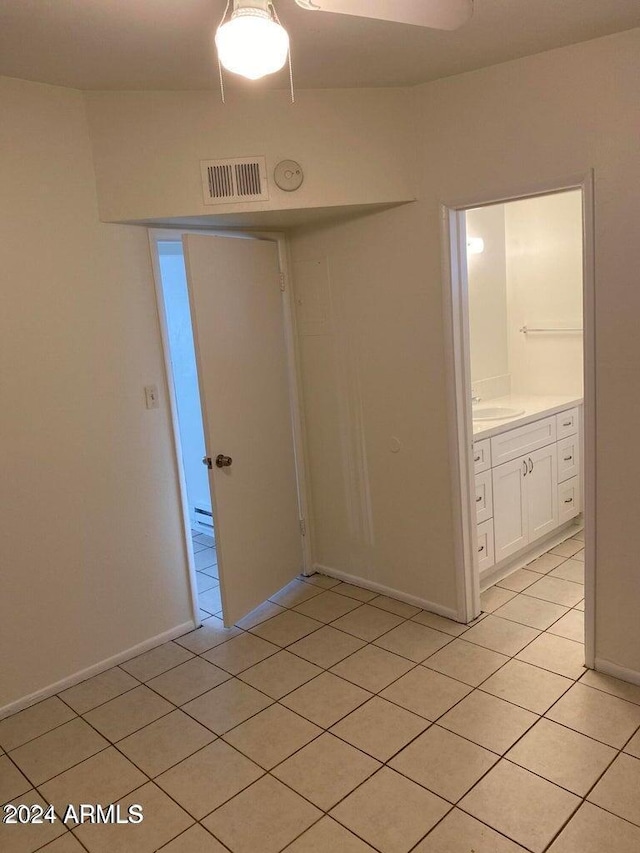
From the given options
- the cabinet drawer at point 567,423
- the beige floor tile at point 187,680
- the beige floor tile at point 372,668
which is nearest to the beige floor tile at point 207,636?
the beige floor tile at point 187,680

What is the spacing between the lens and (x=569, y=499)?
3.96 m

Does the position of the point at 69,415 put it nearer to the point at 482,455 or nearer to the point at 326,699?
the point at 326,699

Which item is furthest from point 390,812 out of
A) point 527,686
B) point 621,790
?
point 527,686

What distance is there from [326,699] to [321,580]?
114cm

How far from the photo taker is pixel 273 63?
1.55 m

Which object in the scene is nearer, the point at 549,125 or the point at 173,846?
the point at 173,846

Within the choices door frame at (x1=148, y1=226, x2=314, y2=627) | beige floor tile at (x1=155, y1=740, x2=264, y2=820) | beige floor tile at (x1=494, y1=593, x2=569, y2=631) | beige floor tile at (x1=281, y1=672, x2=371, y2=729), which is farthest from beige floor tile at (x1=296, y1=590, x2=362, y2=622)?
beige floor tile at (x1=155, y1=740, x2=264, y2=820)

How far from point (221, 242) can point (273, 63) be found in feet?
5.07

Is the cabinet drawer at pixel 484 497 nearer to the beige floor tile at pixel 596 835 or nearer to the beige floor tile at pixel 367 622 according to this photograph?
the beige floor tile at pixel 367 622

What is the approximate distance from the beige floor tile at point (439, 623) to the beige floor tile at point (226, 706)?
90cm

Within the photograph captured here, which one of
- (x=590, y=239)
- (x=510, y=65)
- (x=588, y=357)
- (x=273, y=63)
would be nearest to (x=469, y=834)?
(x=588, y=357)

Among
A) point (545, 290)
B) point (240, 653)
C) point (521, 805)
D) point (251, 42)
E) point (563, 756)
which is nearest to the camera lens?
point (251, 42)

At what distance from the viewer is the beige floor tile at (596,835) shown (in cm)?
179

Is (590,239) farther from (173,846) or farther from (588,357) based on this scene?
(173,846)
